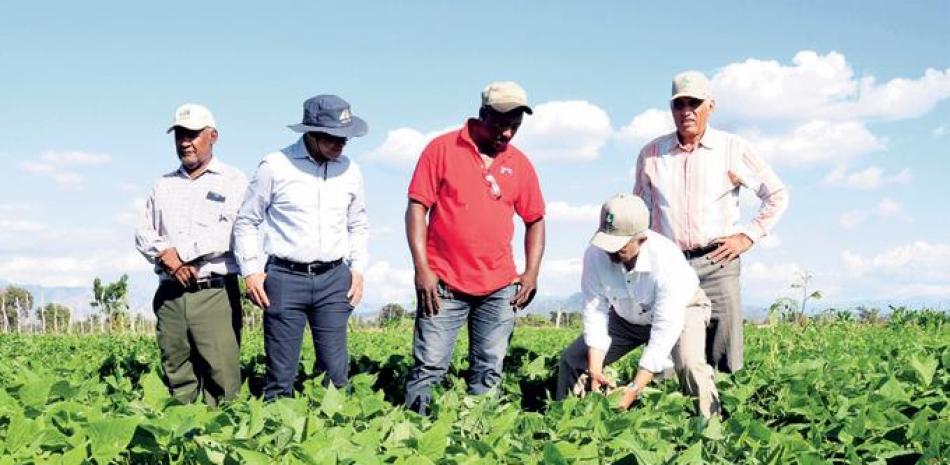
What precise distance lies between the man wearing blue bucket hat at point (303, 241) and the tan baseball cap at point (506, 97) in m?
0.81

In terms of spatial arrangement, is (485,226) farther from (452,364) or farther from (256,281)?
(452,364)

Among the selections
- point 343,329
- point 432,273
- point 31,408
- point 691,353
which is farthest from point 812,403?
point 31,408

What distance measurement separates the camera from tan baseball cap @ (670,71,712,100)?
539cm

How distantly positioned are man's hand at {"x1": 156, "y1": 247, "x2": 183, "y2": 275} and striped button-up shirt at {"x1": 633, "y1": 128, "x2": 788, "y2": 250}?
2.87 metres

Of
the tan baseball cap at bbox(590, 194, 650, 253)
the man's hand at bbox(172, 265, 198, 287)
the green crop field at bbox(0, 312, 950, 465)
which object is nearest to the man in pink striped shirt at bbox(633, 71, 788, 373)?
the green crop field at bbox(0, 312, 950, 465)

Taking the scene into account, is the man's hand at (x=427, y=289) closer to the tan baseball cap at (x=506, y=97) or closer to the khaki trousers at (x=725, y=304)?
the tan baseball cap at (x=506, y=97)

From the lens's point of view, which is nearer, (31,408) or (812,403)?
(31,408)

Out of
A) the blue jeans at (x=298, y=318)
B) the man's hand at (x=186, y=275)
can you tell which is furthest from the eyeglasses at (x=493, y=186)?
the man's hand at (x=186, y=275)

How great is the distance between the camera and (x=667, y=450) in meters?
3.04

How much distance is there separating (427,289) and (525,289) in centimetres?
64

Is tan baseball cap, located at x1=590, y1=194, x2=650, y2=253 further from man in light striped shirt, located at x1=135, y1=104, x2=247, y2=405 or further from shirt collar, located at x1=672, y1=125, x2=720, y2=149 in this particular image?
man in light striped shirt, located at x1=135, y1=104, x2=247, y2=405

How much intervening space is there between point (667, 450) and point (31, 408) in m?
2.40

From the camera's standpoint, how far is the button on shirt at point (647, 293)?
492 centimetres

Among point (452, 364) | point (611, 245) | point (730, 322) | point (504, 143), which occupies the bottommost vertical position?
point (452, 364)
